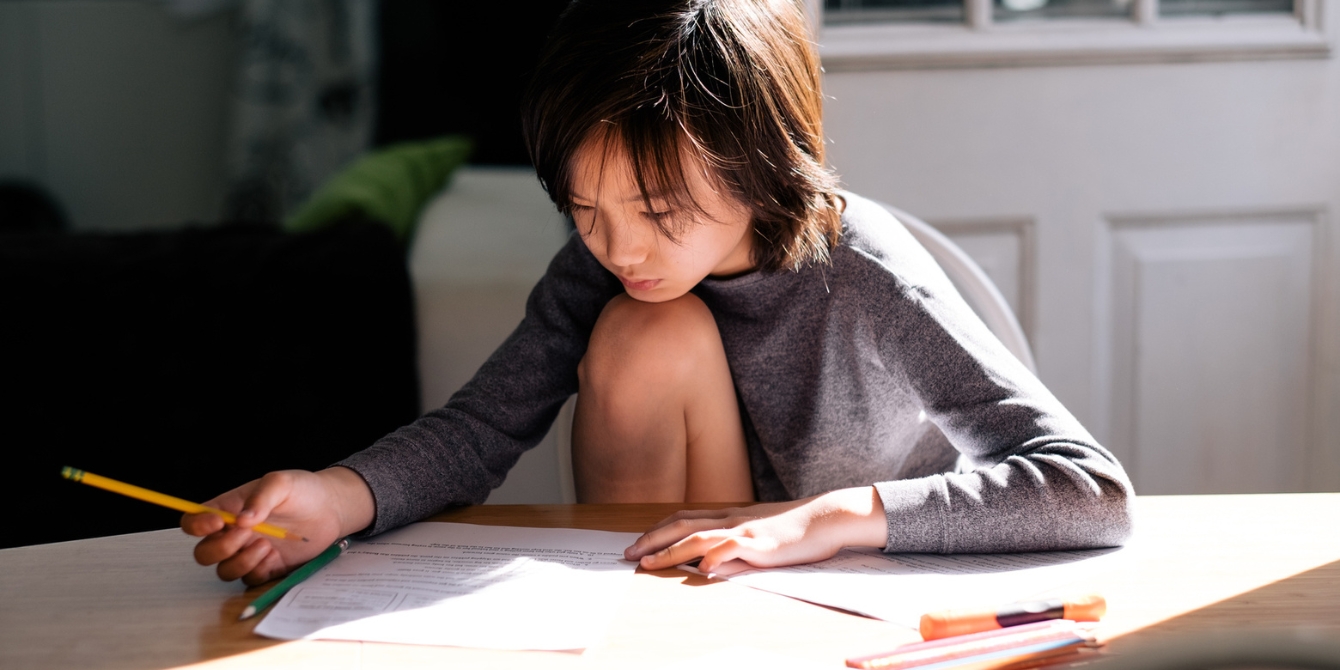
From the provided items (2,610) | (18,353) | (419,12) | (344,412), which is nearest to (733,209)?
(2,610)

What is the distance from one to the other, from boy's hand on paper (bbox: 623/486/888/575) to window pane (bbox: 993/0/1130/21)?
0.94m

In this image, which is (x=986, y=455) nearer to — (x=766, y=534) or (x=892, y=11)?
(x=766, y=534)

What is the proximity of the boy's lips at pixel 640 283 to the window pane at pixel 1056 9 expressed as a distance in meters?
0.82

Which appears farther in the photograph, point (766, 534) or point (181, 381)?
point (181, 381)

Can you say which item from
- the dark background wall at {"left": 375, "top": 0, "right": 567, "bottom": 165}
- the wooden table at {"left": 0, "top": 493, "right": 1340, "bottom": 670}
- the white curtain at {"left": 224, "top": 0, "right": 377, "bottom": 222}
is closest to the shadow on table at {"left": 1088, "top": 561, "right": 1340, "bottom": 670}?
the wooden table at {"left": 0, "top": 493, "right": 1340, "bottom": 670}

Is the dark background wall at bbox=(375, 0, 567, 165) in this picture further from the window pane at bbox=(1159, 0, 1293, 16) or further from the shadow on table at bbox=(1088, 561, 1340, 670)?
the shadow on table at bbox=(1088, 561, 1340, 670)

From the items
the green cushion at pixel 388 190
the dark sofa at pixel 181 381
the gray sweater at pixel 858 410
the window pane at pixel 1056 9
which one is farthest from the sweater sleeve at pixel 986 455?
the green cushion at pixel 388 190

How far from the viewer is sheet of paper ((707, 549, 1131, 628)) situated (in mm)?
551

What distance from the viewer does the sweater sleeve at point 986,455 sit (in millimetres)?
649

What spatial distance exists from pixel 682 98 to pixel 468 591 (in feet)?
1.19

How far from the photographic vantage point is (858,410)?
915 mm

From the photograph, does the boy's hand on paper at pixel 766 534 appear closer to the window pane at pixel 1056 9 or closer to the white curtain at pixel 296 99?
the window pane at pixel 1056 9

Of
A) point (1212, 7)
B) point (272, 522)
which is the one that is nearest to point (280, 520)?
point (272, 522)

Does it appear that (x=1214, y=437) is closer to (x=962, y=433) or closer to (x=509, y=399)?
(x=962, y=433)
